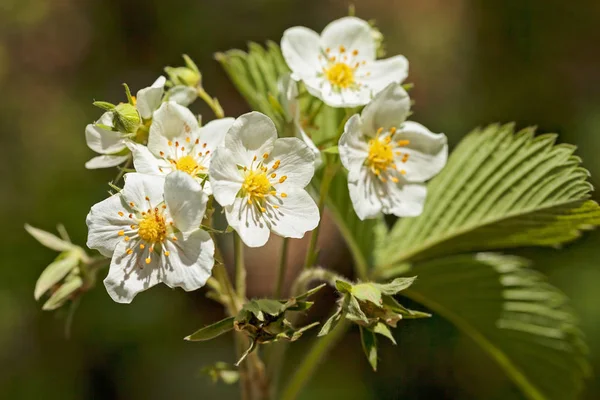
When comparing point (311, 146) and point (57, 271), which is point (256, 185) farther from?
point (57, 271)

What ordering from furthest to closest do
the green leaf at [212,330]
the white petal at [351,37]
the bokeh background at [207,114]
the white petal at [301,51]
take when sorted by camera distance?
the bokeh background at [207,114], the white petal at [351,37], the white petal at [301,51], the green leaf at [212,330]

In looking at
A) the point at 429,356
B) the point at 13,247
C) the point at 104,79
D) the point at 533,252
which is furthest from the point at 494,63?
the point at 13,247

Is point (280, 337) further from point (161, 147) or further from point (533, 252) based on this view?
point (533, 252)

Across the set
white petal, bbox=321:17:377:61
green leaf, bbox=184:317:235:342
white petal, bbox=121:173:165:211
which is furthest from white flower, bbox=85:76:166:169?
white petal, bbox=321:17:377:61

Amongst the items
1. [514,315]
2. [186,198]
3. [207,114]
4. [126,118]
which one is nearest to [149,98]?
[126,118]

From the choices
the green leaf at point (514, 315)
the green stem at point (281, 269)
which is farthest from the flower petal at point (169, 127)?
the green leaf at point (514, 315)

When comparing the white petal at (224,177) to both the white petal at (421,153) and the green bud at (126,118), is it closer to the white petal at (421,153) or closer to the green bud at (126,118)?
the green bud at (126,118)
